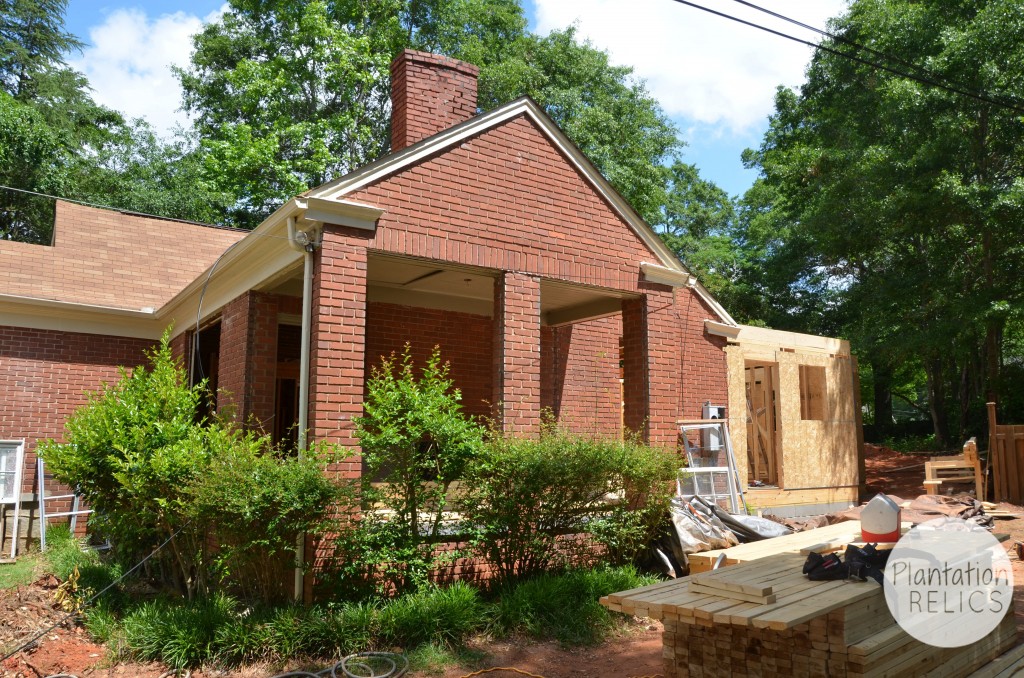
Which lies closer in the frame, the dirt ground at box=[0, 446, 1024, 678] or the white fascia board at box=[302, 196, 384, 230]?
the dirt ground at box=[0, 446, 1024, 678]

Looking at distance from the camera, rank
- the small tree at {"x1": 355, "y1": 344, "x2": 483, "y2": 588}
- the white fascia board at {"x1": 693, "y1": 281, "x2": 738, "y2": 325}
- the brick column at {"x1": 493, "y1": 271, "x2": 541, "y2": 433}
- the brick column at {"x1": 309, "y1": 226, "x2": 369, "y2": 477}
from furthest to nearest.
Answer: the white fascia board at {"x1": 693, "y1": 281, "x2": 738, "y2": 325}, the brick column at {"x1": 493, "y1": 271, "x2": 541, "y2": 433}, the brick column at {"x1": 309, "y1": 226, "x2": 369, "y2": 477}, the small tree at {"x1": 355, "y1": 344, "x2": 483, "y2": 588}

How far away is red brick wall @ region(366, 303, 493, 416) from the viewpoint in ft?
38.3

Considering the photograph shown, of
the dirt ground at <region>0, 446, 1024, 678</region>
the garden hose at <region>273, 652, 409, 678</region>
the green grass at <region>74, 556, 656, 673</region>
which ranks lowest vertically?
the dirt ground at <region>0, 446, 1024, 678</region>

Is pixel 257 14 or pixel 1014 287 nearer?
pixel 1014 287

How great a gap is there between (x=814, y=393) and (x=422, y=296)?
30.1 feet

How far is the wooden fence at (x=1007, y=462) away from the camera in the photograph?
48.7 ft

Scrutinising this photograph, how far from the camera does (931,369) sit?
2638 cm

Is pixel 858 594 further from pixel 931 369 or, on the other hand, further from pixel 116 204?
pixel 116 204

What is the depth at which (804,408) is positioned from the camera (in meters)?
16.9

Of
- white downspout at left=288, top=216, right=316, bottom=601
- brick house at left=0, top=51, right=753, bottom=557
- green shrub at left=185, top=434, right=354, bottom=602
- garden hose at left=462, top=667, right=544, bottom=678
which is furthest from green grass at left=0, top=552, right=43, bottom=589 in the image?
garden hose at left=462, top=667, right=544, bottom=678

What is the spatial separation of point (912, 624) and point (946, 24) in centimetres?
1802

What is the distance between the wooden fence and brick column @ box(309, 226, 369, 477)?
43.2 feet

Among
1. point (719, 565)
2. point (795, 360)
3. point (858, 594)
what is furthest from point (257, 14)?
point (858, 594)

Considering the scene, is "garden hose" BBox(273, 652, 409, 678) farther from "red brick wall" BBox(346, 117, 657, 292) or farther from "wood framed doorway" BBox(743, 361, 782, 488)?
"wood framed doorway" BBox(743, 361, 782, 488)
